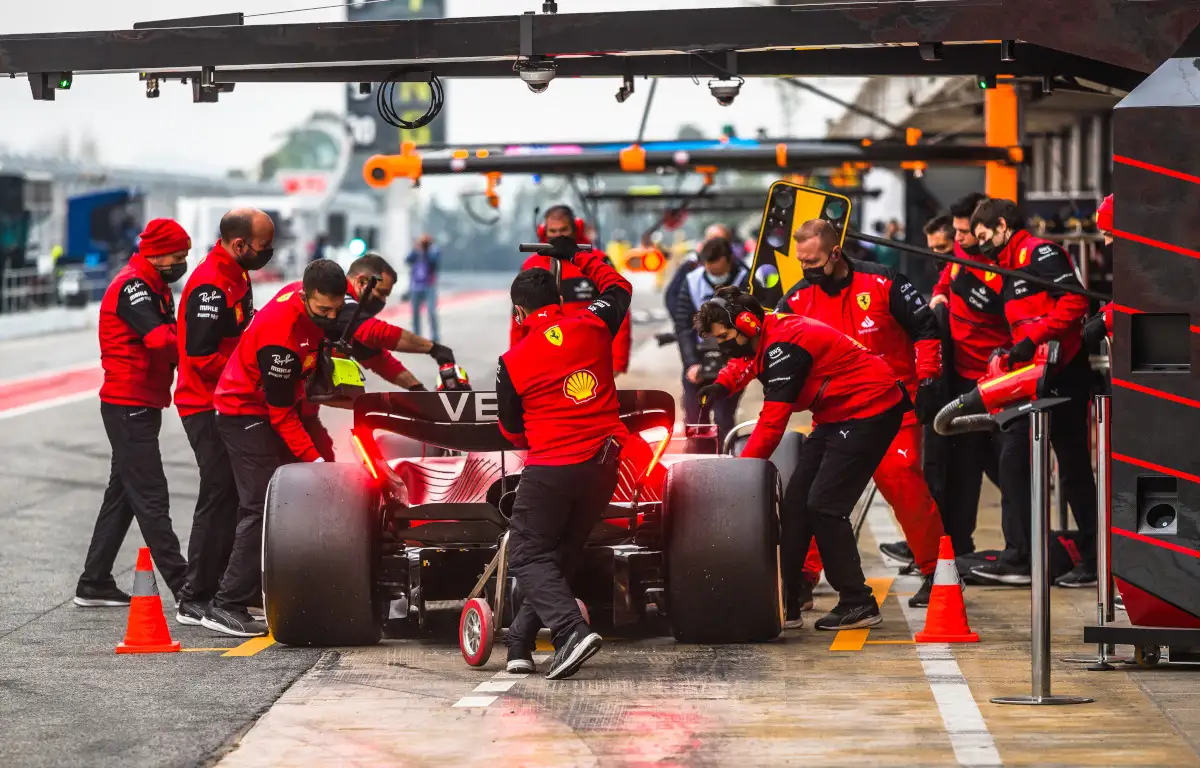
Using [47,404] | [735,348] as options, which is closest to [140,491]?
[735,348]

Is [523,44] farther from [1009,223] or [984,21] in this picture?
[1009,223]

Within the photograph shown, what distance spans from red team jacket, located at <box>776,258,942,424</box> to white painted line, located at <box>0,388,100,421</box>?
12.6 meters

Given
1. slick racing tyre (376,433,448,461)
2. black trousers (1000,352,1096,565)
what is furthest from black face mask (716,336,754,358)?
slick racing tyre (376,433,448,461)

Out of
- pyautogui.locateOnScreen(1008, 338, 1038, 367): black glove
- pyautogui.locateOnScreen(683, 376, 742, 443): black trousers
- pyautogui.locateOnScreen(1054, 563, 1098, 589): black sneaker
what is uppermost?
pyautogui.locateOnScreen(1008, 338, 1038, 367): black glove

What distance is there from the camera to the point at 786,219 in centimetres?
1143

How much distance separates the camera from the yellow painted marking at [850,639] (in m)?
8.42

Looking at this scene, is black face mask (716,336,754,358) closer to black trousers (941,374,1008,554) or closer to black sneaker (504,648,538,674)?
black sneaker (504,648,538,674)

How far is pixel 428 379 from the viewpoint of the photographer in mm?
25312

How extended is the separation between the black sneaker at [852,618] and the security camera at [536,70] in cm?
280

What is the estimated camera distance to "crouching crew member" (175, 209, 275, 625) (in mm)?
9266

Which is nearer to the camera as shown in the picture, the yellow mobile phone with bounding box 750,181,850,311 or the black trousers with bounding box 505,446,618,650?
the black trousers with bounding box 505,446,618,650

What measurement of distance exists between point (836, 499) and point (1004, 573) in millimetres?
1837

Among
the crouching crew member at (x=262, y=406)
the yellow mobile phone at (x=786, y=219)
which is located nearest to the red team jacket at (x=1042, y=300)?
the yellow mobile phone at (x=786, y=219)

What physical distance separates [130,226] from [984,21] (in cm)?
4464
